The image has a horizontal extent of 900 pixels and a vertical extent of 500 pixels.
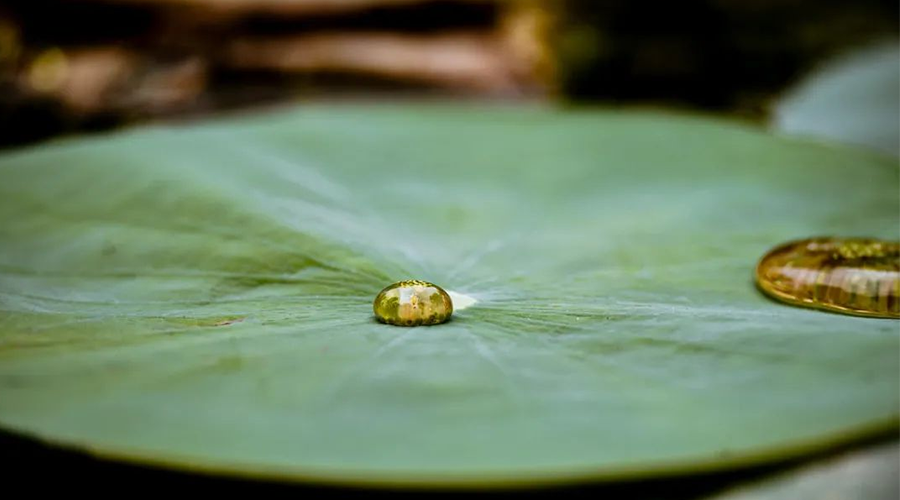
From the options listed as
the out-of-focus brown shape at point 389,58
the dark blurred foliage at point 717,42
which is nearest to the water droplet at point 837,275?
the dark blurred foliage at point 717,42

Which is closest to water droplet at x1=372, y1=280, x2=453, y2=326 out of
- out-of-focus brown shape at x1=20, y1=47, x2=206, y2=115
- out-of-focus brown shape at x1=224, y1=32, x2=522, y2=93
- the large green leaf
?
the large green leaf

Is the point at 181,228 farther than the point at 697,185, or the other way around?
the point at 697,185

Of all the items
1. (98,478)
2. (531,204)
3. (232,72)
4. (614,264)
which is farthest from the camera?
(232,72)

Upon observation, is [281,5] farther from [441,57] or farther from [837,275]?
[837,275]

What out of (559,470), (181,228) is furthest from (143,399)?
(181,228)

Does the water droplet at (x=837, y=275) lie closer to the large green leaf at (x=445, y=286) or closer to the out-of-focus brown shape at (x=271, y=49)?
the large green leaf at (x=445, y=286)

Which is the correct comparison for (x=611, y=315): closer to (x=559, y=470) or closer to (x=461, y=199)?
(x=559, y=470)

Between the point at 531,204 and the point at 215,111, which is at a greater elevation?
the point at 215,111

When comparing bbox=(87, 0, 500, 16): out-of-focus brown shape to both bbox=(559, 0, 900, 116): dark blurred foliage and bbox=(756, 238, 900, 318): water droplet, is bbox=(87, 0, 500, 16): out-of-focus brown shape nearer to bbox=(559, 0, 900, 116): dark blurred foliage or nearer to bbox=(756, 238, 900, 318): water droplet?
bbox=(559, 0, 900, 116): dark blurred foliage
